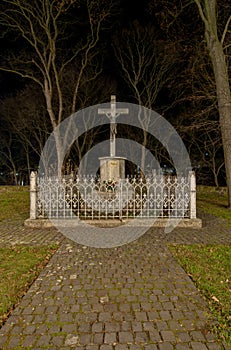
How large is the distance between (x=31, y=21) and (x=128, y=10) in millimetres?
7020

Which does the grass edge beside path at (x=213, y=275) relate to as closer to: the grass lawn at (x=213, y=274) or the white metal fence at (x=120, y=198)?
the grass lawn at (x=213, y=274)

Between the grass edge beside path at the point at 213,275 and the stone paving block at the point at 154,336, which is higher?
the grass edge beside path at the point at 213,275

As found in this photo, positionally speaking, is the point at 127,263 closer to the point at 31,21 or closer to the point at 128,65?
the point at 31,21

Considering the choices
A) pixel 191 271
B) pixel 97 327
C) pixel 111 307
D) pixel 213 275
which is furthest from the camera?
pixel 191 271

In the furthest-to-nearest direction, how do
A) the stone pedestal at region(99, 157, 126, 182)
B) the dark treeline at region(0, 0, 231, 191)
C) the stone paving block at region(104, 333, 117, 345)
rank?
the dark treeline at region(0, 0, 231, 191) < the stone pedestal at region(99, 157, 126, 182) < the stone paving block at region(104, 333, 117, 345)

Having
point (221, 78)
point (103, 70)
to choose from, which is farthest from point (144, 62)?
point (221, 78)

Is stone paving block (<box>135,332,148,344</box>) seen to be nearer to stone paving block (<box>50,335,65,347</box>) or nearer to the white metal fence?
stone paving block (<box>50,335,65,347</box>)

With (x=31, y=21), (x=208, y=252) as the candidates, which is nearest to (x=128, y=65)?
(x=31, y=21)

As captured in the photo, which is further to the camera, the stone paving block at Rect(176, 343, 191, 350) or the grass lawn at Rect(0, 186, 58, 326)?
the grass lawn at Rect(0, 186, 58, 326)

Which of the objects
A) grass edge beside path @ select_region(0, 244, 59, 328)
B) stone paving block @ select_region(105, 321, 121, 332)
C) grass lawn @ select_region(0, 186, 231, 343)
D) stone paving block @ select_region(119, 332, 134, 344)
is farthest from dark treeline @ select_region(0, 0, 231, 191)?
stone paving block @ select_region(119, 332, 134, 344)

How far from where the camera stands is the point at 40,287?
3.89m

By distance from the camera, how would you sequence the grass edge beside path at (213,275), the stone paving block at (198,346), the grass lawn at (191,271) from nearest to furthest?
1. the stone paving block at (198,346)
2. the grass edge beside path at (213,275)
3. the grass lawn at (191,271)

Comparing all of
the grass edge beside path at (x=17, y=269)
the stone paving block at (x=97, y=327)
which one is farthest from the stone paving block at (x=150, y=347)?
the grass edge beside path at (x=17, y=269)

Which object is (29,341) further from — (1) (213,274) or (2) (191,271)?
(1) (213,274)
